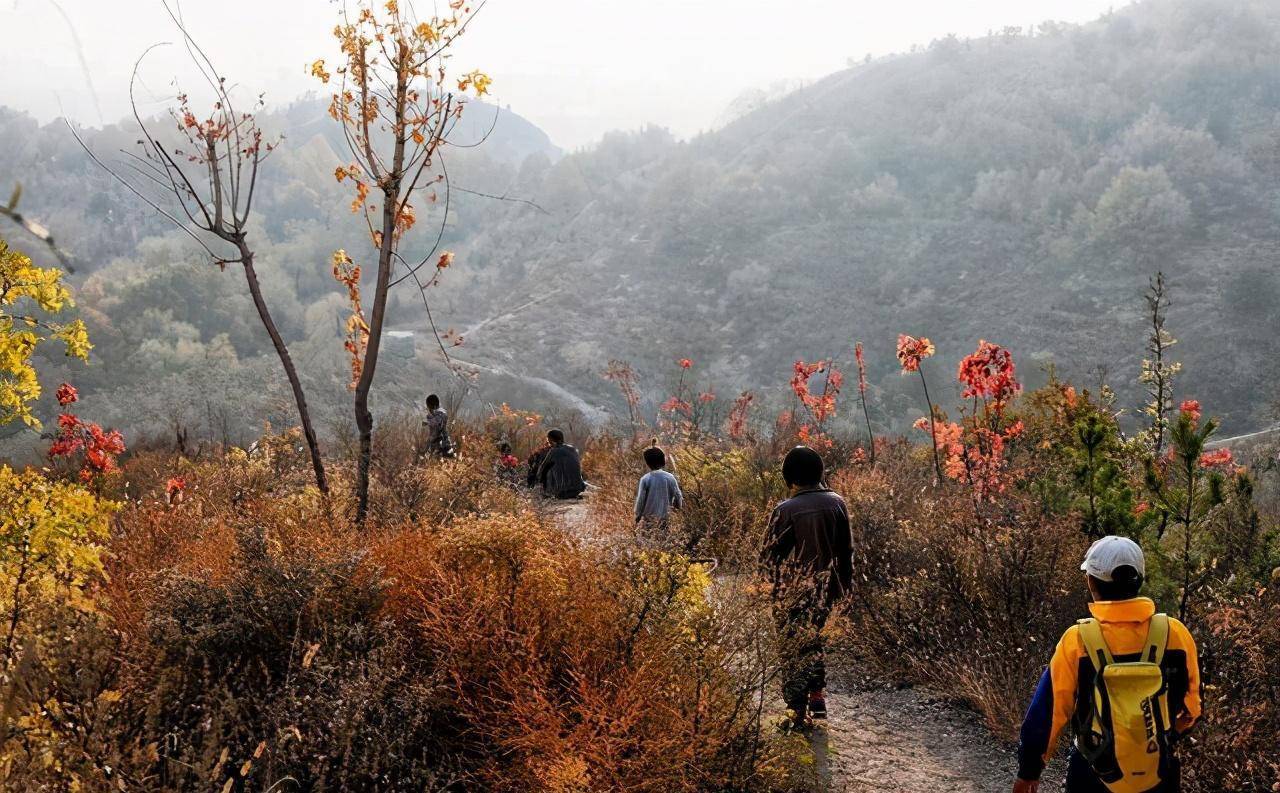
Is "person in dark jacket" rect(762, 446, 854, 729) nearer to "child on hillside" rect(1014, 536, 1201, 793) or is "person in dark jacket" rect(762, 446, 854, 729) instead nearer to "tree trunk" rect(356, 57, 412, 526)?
"child on hillside" rect(1014, 536, 1201, 793)

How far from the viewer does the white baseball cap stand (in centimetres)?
253

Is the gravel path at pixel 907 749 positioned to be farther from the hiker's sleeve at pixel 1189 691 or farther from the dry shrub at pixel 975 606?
Result: the hiker's sleeve at pixel 1189 691

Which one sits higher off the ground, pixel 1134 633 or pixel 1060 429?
pixel 1134 633

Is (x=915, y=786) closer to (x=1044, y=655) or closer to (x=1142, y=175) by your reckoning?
(x=1044, y=655)

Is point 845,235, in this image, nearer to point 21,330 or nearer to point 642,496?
point 642,496

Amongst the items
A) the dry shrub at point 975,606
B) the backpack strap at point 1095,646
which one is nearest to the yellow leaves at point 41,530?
the backpack strap at point 1095,646

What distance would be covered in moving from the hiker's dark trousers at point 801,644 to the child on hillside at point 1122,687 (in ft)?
4.56

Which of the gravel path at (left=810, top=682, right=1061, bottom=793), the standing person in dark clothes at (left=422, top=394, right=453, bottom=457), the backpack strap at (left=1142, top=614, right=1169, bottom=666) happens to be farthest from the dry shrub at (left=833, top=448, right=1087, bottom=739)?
the standing person in dark clothes at (left=422, top=394, right=453, bottom=457)

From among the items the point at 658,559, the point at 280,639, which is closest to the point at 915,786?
the point at 658,559

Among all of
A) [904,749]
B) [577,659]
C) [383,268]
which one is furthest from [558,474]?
[577,659]

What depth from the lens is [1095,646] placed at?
2.46 meters

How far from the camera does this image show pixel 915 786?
165 inches

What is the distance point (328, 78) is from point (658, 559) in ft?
13.7

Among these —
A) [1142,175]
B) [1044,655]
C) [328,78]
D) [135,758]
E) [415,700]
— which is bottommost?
[1044,655]
